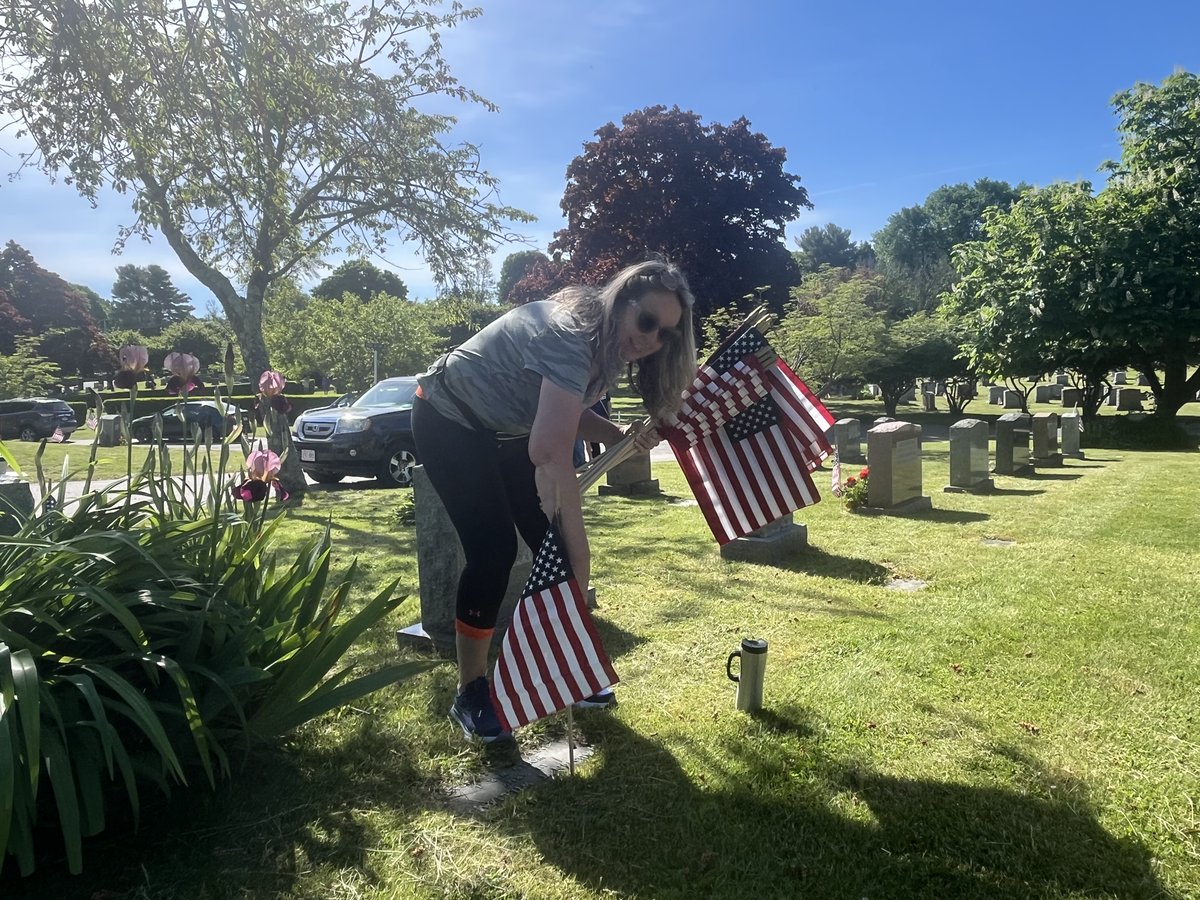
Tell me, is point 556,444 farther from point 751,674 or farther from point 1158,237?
point 1158,237

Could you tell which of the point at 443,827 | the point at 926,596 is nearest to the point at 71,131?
the point at 443,827

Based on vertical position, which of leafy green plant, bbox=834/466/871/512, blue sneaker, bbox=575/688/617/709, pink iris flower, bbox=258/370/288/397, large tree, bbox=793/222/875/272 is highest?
large tree, bbox=793/222/875/272

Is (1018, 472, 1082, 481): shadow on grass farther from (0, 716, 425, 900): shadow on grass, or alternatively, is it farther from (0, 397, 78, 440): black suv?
(0, 397, 78, 440): black suv

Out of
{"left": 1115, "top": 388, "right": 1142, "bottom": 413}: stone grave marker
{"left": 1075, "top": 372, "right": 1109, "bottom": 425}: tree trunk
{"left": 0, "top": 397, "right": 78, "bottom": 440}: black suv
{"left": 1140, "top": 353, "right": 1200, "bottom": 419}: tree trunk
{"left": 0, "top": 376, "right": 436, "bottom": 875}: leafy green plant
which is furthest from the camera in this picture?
{"left": 1115, "top": 388, "right": 1142, "bottom": 413}: stone grave marker

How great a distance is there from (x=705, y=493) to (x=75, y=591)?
8.24 feet

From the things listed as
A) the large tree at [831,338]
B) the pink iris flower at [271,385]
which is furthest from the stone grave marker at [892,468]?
the large tree at [831,338]

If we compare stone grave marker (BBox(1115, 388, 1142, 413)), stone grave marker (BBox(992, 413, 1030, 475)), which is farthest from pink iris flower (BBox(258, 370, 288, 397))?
Result: stone grave marker (BBox(1115, 388, 1142, 413))

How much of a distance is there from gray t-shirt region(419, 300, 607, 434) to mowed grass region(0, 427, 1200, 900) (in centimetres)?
134

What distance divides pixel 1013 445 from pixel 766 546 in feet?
24.6

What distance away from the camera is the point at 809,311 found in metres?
24.4

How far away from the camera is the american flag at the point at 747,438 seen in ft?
12.0

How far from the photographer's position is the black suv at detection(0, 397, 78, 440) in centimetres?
2594

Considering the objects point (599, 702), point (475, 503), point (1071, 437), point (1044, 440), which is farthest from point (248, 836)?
point (1071, 437)

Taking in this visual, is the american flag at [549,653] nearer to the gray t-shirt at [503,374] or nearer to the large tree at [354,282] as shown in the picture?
the gray t-shirt at [503,374]
